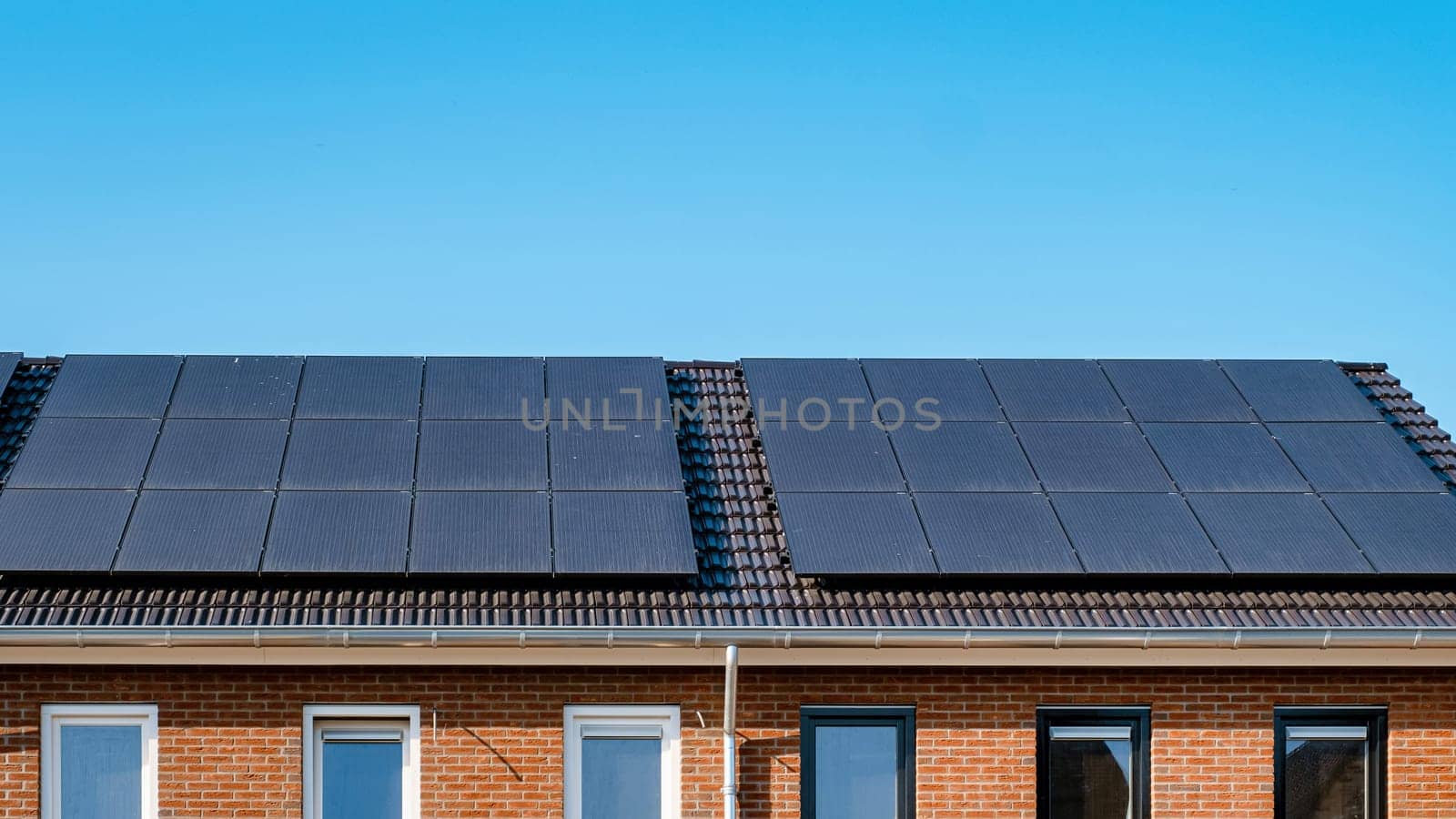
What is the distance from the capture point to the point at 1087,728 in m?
11.2

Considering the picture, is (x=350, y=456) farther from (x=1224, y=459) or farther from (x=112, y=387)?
(x=1224, y=459)

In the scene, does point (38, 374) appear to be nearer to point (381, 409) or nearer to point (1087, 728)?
A: point (381, 409)

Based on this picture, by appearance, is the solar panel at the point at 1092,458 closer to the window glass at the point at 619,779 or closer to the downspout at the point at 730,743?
the downspout at the point at 730,743

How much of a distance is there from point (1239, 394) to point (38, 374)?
1022cm

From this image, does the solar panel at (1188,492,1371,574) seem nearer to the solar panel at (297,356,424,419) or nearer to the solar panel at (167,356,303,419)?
the solar panel at (297,356,424,419)

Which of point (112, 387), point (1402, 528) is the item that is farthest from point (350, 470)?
point (1402, 528)

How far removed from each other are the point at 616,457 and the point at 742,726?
249 cm

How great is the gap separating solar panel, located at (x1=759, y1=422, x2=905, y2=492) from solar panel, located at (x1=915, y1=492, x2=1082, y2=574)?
17.9 inches

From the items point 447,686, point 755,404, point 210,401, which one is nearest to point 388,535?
point 447,686

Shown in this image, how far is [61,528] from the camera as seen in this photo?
11055 mm

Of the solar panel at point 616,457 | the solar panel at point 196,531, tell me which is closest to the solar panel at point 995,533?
the solar panel at point 616,457

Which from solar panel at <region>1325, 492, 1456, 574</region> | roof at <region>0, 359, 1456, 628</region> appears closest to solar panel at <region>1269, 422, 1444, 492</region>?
solar panel at <region>1325, 492, 1456, 574</region>

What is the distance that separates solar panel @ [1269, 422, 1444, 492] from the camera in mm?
12438

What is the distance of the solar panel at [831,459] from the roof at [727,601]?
0.42 m
